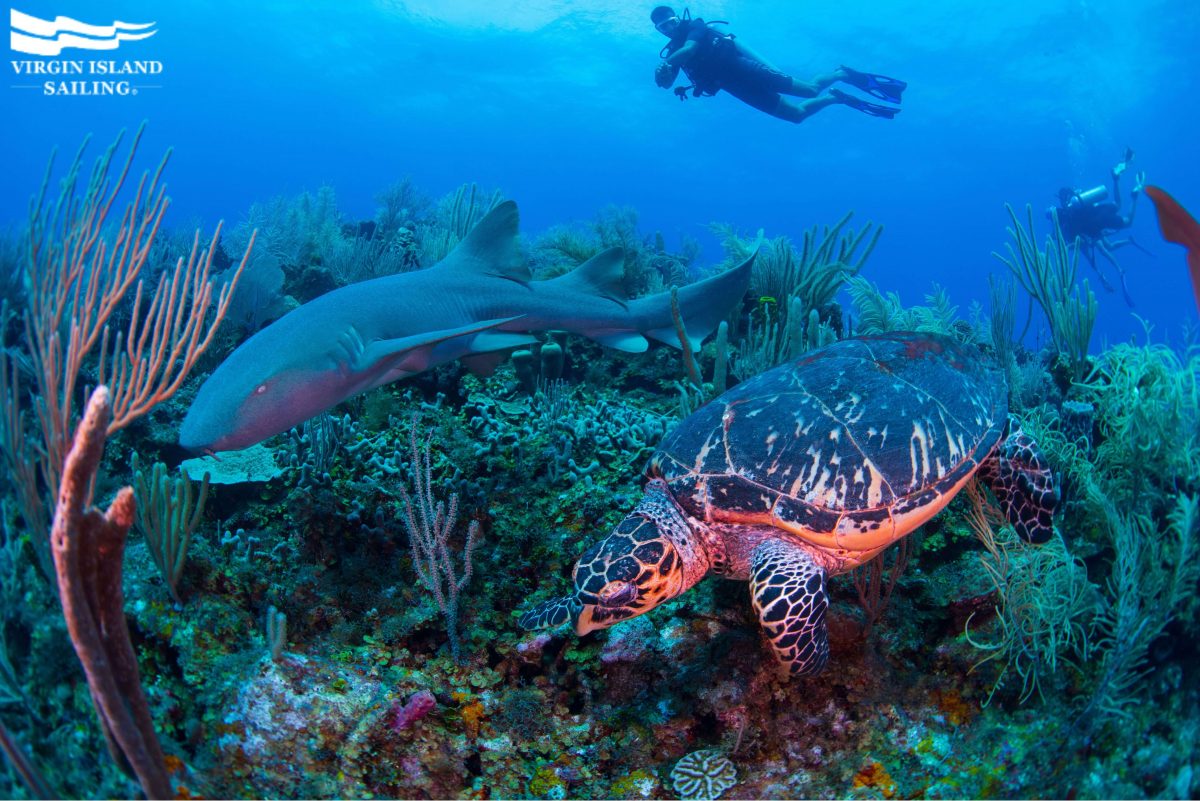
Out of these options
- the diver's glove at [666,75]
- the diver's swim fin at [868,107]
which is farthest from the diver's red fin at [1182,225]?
the diver's swim fin at [868,107]

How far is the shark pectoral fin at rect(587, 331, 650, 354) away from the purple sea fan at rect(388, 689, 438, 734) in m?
3.45

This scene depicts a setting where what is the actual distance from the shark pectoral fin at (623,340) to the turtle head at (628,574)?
2658 millimetres

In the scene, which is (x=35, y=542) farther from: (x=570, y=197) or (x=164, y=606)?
(x=570, y=197)

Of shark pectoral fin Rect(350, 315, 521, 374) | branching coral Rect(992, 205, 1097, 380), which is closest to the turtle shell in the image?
shark pectoral fin Rect(350, 315, 521, 374)

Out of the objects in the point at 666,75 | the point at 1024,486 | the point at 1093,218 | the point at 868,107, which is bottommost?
the point at 1093,218

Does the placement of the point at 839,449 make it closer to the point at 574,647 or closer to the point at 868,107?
the point at 574,647

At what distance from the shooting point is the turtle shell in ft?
8.54

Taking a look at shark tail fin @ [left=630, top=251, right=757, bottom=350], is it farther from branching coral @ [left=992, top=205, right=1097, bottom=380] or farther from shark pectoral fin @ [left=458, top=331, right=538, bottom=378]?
branching coral @ [left=992, top=205, right=1097, bottom=380]

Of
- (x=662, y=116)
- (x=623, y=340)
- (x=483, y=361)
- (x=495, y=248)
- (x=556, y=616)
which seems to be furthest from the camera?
(x=662, y=116)

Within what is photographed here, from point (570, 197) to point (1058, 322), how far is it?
104588mm

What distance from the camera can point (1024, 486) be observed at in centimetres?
304

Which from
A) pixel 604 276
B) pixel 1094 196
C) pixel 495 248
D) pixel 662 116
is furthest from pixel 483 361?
pixel 662 116

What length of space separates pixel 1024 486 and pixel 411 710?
130 inches

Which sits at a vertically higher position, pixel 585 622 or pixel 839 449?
pixel 839 449
